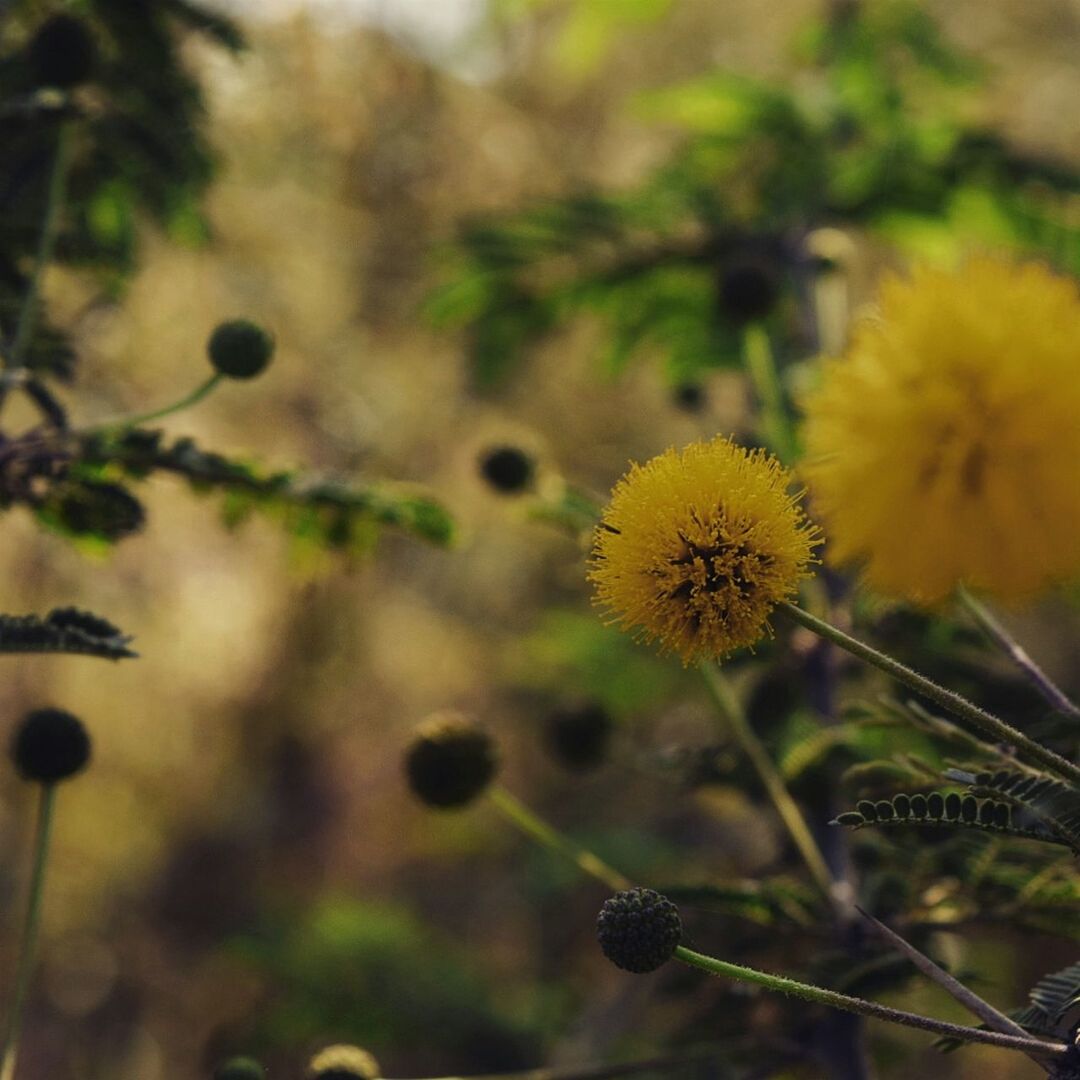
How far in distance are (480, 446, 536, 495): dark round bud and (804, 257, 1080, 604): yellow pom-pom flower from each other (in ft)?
4.95

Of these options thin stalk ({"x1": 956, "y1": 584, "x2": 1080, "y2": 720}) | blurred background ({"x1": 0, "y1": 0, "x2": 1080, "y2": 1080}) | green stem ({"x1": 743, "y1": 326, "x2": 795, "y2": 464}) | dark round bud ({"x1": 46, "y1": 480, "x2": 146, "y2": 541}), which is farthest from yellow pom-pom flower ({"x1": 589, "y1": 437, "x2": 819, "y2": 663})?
blurred background ({"x1": 0, "y1": 0, "x2": 1080, "y2": 1080})

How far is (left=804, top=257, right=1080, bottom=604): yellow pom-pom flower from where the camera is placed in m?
1.14

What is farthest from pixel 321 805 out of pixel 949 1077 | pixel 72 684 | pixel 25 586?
pixel 949 1077

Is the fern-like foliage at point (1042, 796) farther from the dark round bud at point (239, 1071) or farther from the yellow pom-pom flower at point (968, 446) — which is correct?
the dark round bud at point (239, 1071)

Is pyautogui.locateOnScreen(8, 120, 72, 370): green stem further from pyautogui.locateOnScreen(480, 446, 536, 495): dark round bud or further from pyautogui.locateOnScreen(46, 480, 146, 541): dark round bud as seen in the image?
pyautogui.locateOnScreen(480, 446, 536, 495): dark round bud

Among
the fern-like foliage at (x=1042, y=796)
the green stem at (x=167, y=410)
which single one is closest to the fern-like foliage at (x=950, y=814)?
the fern-like foliage at (x=1042, y=796)

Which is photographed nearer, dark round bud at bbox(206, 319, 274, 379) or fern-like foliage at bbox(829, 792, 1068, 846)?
fern-like foliage at bbox(829, 792, 1068, 846)

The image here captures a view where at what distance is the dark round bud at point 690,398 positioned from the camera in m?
3.42

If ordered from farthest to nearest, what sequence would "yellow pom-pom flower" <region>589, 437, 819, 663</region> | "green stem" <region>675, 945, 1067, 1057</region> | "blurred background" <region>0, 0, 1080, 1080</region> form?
"blurred background" <region>0, 0, 1080, 1080</region>
"yellow pom-pom flower" <region>589, 437, 819, 663</region>
"green stem" <region>675, 945, 1067, 1057</region>

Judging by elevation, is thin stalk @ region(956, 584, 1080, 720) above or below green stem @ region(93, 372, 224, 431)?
below

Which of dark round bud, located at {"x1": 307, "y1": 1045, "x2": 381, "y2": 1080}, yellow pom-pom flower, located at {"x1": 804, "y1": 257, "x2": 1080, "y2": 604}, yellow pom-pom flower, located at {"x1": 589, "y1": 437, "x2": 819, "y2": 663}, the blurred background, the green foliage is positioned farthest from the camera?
the blurred background

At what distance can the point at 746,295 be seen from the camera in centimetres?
295

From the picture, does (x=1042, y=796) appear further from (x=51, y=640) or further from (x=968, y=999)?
(x=51, y=640)

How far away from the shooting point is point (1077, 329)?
1180 millimetres
